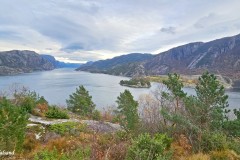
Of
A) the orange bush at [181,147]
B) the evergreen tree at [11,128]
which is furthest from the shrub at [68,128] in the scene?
the evergreen tree at [11,128]

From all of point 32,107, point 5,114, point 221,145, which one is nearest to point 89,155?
point 5,114

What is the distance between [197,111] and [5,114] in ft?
36.7

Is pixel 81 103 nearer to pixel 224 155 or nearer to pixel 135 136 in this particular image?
pixel 135 136

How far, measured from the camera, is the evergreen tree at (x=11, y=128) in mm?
9328

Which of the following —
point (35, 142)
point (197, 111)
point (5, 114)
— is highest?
point (5, 114)

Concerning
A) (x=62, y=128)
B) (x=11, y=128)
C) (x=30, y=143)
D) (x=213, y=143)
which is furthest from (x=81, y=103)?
(x=11, y=128)

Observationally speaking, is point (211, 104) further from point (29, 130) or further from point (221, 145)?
point (29, 130)

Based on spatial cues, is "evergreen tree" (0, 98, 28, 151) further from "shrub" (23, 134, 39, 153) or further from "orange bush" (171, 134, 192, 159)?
"orange bush" (171, 134, 192, 159)

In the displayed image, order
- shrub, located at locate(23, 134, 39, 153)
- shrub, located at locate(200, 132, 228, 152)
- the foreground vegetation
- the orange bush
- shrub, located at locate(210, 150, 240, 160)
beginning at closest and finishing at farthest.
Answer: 1. the foreground vegetation
2. shrub, located at locate(210, 150, 240, 160)
3. the orange bush
4. shrub, located at locate(200, 132, 228, 152)
5. shrub, located at locate(23, 134, 39, 153)

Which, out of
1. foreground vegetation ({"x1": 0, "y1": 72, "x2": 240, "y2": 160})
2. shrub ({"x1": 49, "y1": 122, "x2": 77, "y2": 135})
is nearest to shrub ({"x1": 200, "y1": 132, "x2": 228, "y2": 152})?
foreground vegetation ({"x1": 0, "y1": 72, "x2": 240, "y2": 160})

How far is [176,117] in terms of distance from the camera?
13.8 m

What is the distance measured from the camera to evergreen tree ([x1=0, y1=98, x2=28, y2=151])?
30.6ft

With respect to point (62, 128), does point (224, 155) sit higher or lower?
higher

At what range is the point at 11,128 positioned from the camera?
942 centimetres
